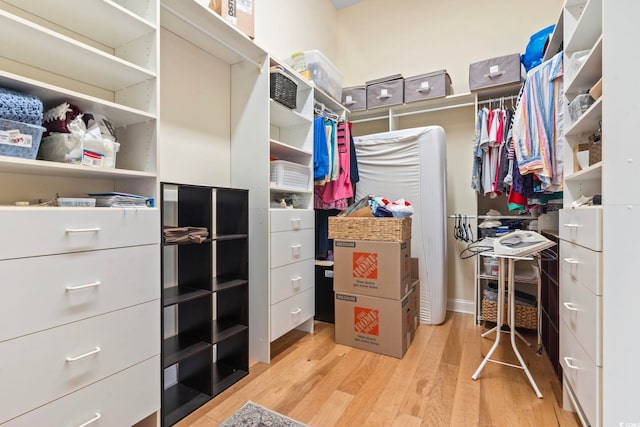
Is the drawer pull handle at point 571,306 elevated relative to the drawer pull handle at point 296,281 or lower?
elevated

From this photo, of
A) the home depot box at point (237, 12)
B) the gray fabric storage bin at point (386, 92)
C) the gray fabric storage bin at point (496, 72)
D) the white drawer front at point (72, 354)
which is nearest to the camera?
the white drawer front at point (72, 354)

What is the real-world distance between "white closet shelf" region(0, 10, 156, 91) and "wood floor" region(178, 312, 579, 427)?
1.66 metres

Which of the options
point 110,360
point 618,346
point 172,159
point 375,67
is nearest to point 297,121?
point 172,159

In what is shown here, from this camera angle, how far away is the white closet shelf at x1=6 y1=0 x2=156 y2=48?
1.18m

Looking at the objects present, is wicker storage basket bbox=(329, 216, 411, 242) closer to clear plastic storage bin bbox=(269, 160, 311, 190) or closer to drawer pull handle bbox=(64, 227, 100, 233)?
clear plastic storage bin bbox=(269, 160, 311, 190)

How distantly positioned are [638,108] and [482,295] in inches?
85.6

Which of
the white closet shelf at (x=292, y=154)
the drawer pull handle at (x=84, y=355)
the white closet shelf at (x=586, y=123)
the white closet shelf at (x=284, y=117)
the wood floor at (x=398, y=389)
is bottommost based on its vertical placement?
the wood floor at (x=398, y=389)

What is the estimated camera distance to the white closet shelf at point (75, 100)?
985 millimetres

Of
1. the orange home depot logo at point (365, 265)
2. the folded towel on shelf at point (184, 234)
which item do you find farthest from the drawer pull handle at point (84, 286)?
the orange home depot logo at point (365, 265)

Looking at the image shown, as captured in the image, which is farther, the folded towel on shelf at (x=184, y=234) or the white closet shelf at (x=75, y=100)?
the folded towel on shelf at (x=184, y=234)

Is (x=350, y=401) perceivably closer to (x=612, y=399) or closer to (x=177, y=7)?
(x=612, y=399)

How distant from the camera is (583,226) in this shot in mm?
1249

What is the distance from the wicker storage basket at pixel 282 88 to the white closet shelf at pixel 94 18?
33.3 inches

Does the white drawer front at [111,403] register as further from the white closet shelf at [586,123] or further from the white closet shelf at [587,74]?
the white closet shelf at [587,74]
